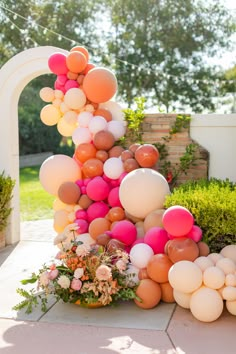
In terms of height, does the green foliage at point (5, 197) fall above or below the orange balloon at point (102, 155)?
below

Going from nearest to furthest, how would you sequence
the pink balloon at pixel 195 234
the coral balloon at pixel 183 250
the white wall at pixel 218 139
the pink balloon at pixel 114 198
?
the coral balloon at pixel 183 250, the pink balloon at pixel 195 234, the pink balloon at pixel 114 198, the white wall at pixel 218 139

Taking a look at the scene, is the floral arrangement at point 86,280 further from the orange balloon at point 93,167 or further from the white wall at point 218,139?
the white wall at point 218,139

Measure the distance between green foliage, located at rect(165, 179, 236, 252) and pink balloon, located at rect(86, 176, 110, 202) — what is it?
1107 millimetres

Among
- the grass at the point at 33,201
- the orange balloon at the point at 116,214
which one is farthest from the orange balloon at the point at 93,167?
the grass at the point at 33,201

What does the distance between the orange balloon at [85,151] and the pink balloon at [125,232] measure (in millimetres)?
1179

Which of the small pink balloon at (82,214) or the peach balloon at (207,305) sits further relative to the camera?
the small pink balloon at (82,214)

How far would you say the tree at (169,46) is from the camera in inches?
776

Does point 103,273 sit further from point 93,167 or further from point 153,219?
point 93,167

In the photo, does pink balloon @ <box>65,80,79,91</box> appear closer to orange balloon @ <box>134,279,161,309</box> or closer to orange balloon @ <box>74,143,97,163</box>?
orange balloon @ <box>74,143,97,163</box>

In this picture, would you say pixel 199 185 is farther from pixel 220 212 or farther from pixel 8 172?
pixel 8 172

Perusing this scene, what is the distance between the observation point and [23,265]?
5.59 m

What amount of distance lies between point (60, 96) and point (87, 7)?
15809 mm

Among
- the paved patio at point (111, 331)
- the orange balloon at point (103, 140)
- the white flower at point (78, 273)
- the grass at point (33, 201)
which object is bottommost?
the grass at point (33, 201)

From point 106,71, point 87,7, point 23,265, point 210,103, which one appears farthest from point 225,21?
point 23,265
